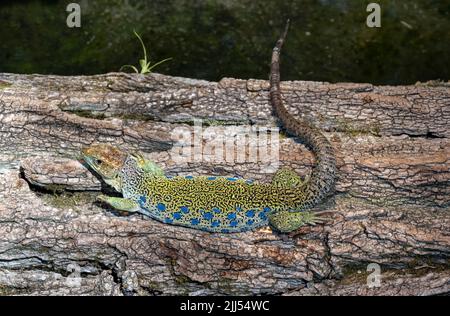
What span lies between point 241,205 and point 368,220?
1095 millimetres

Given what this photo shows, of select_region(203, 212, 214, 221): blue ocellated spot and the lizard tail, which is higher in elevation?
the lizard tail

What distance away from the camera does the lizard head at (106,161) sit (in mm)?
5273

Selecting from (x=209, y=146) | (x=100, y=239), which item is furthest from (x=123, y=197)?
(x=209, y=146)

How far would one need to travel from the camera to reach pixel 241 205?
16.8 ft

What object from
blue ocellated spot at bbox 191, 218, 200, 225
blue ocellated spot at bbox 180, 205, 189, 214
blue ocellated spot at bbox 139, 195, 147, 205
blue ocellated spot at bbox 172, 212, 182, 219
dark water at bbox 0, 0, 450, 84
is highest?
dark water at bbox 0, 0, 450, 84

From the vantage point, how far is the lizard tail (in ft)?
17.1

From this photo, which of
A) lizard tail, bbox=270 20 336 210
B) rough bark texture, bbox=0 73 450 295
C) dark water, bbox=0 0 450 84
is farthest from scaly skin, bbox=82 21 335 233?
dark water, bbox=0 0 450 84

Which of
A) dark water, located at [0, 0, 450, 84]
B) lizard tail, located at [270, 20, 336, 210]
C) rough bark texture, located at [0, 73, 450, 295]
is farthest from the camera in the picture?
dark water, located at [0, 0, 450, 84]


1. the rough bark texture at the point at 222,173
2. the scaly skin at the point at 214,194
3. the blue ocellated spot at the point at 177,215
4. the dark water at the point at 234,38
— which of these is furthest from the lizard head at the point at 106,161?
the dark water at the point at 234,38

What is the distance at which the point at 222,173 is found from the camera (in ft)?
18.0

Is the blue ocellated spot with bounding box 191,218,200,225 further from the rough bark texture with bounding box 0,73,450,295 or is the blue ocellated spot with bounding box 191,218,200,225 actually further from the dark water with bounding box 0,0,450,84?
the dark water with bounding box 0,0,450,84

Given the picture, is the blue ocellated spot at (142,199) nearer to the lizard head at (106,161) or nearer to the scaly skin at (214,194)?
the scaly skin at (214,194)

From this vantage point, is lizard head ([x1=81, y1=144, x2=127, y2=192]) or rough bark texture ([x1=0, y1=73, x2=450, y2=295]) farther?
lizard head ([x1=81, y1=144, x2=127, y2=192])

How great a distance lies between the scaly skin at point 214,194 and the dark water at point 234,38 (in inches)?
107
